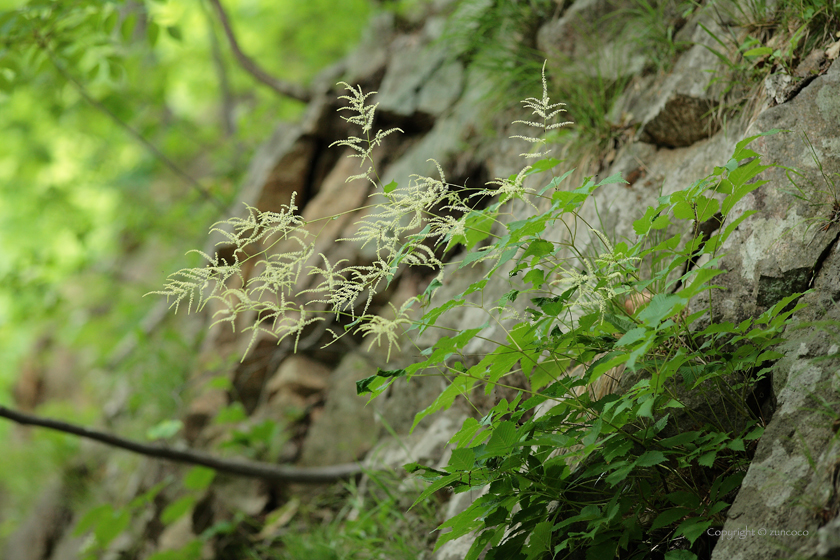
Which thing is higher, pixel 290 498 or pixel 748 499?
pixel 748 499

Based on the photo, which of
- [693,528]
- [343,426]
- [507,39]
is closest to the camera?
[693,528]

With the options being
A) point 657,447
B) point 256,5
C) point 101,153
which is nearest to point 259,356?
point 657,447

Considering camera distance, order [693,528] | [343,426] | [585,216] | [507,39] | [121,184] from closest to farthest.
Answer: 1. [693,528]
2. [585,216]
3. [507,39]
4. [343,426]
5. [121,184]

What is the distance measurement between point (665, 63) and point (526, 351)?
202cm

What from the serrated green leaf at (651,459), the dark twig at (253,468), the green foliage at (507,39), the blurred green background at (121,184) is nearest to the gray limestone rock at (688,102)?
the green foliage at (507,39)

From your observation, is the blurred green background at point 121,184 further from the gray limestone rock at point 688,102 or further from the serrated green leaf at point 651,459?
the serrated green leaf at point 651,459

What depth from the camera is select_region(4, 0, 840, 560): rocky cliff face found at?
1.25 meters

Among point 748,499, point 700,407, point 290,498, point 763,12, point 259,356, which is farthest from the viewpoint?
point 259,356

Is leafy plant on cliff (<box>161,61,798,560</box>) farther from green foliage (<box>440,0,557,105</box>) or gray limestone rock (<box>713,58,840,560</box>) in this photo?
green foliage (<box>440,0,557,105</box>)

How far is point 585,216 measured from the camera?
248cm

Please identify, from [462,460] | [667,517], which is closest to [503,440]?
[462,460]

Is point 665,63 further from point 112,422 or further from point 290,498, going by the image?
point 112,422

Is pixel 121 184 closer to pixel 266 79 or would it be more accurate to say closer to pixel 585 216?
pixel 266 79

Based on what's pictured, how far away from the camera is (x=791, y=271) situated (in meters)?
1.58
